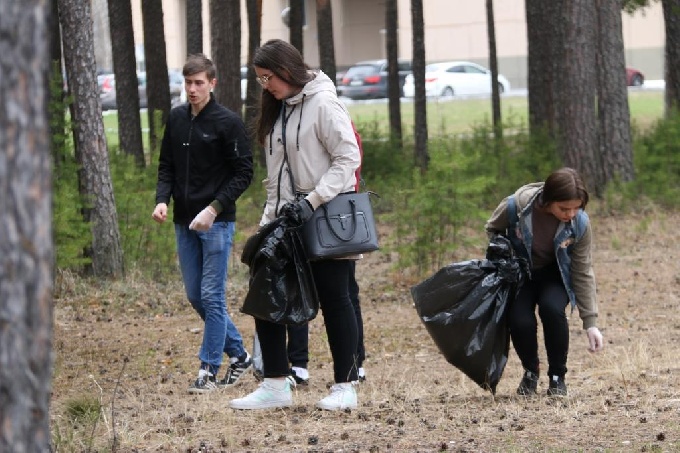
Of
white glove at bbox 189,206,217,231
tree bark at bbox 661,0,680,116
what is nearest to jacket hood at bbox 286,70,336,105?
white glove at bbox 189,206,217,231

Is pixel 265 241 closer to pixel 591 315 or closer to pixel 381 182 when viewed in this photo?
pixel 591 315

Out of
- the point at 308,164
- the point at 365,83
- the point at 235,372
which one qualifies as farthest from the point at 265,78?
the point at 365,83

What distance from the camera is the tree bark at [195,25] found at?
1658 cm

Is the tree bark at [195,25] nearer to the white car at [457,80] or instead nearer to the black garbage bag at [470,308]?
the black garbage bag at [470,308]

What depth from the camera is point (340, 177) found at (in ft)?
19.5

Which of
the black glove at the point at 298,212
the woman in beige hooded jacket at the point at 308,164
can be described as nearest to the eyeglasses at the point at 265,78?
the woman in beige hooded jacket at the point at 308,164

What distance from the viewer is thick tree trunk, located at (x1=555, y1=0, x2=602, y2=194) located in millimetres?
15766

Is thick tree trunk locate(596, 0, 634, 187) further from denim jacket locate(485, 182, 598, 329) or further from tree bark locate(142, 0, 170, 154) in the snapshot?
denim jacket locate(485, 182, 598, 329)

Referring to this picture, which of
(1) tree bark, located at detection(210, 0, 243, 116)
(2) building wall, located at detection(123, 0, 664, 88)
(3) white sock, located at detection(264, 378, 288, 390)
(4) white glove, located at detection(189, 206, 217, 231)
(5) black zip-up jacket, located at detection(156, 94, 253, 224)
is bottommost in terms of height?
(3) white sock, located at detection(264, 378, 288, 390)

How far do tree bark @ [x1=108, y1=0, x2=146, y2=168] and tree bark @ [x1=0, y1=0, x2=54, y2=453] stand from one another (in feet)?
44.6

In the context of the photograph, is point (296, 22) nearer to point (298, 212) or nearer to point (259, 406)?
point (259, 406)

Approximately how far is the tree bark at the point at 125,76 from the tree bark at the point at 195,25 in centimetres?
74

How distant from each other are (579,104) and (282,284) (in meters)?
10.5

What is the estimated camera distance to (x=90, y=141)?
11031mm
